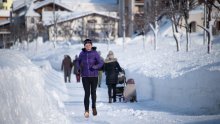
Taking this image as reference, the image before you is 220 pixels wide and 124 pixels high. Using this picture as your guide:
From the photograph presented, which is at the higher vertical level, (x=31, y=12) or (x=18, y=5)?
(x=18, y=5)

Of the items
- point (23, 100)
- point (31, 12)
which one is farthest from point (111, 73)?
point (31, 12)

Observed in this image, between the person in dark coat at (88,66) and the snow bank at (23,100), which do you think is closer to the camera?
the snow bank at (23,100)

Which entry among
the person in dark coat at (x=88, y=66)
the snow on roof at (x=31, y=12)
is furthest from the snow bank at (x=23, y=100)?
the snow on roof at (x=31, y=12)

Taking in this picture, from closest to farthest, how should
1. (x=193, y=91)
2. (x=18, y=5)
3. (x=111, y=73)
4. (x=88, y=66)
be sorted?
1. (x=88, y=66)
2. (x=193, y=91)
3. (x=111, y=73)
4. (x=18, y=5)

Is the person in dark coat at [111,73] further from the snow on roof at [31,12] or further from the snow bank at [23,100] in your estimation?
the snow on roof at [31,12]

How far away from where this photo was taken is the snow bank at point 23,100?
6.81 meters

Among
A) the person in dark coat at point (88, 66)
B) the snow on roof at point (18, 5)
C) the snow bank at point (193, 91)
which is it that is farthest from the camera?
the snow on roof at point (18, 5)

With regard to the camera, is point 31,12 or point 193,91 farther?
point 31,12

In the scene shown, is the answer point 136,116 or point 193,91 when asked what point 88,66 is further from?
point 193,91

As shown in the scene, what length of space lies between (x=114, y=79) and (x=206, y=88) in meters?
3.56

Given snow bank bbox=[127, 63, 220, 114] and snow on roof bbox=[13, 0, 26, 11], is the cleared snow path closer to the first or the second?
snow bank bbox=[127, 63, 220, 114]

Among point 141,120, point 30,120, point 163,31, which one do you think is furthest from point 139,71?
point 163,31

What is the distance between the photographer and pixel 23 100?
765 cm

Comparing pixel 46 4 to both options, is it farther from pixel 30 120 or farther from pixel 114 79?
pixel 30 120
